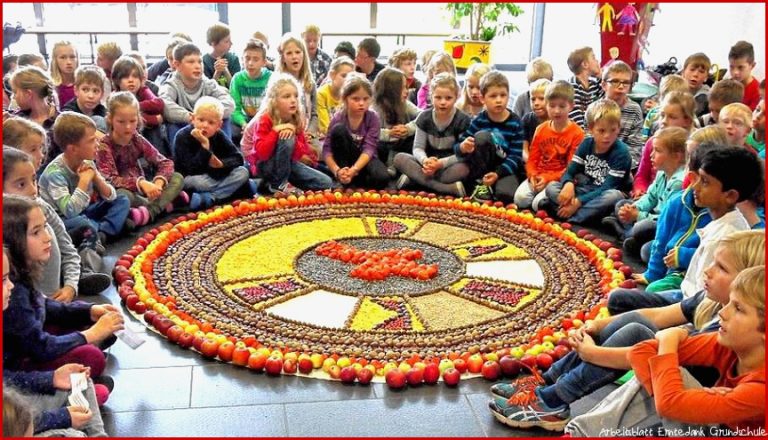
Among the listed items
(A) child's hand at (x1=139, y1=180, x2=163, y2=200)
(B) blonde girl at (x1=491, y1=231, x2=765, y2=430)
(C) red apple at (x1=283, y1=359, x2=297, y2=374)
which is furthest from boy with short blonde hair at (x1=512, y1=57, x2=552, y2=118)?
(C) red apple at (x1=283, y1=359, x2=297, y2=374)

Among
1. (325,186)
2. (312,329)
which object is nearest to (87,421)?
(312,329)

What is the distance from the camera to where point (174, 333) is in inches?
125

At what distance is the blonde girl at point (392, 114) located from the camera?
5539mm

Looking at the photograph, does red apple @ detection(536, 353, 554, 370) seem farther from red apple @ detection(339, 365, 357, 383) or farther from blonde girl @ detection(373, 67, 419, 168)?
blonde girl @ detection(373, 67, 419, 168)

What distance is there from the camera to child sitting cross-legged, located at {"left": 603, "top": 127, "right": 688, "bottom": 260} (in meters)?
4.09

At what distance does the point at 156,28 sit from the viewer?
9359 mm

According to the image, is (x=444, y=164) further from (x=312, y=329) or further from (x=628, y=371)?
(x=628, y=371)

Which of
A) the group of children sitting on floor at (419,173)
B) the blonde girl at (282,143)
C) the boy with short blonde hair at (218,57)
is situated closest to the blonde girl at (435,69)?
the group of children sitting on floor at (419,173)

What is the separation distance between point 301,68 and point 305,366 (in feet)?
11.2

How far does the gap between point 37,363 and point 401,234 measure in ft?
7.56

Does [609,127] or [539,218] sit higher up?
[609,127]

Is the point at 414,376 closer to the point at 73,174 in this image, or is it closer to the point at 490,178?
the point at 73,174

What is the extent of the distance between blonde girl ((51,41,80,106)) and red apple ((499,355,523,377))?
377 cm

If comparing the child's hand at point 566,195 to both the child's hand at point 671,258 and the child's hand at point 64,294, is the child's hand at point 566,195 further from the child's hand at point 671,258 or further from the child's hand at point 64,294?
the child's hand at point 64,294
